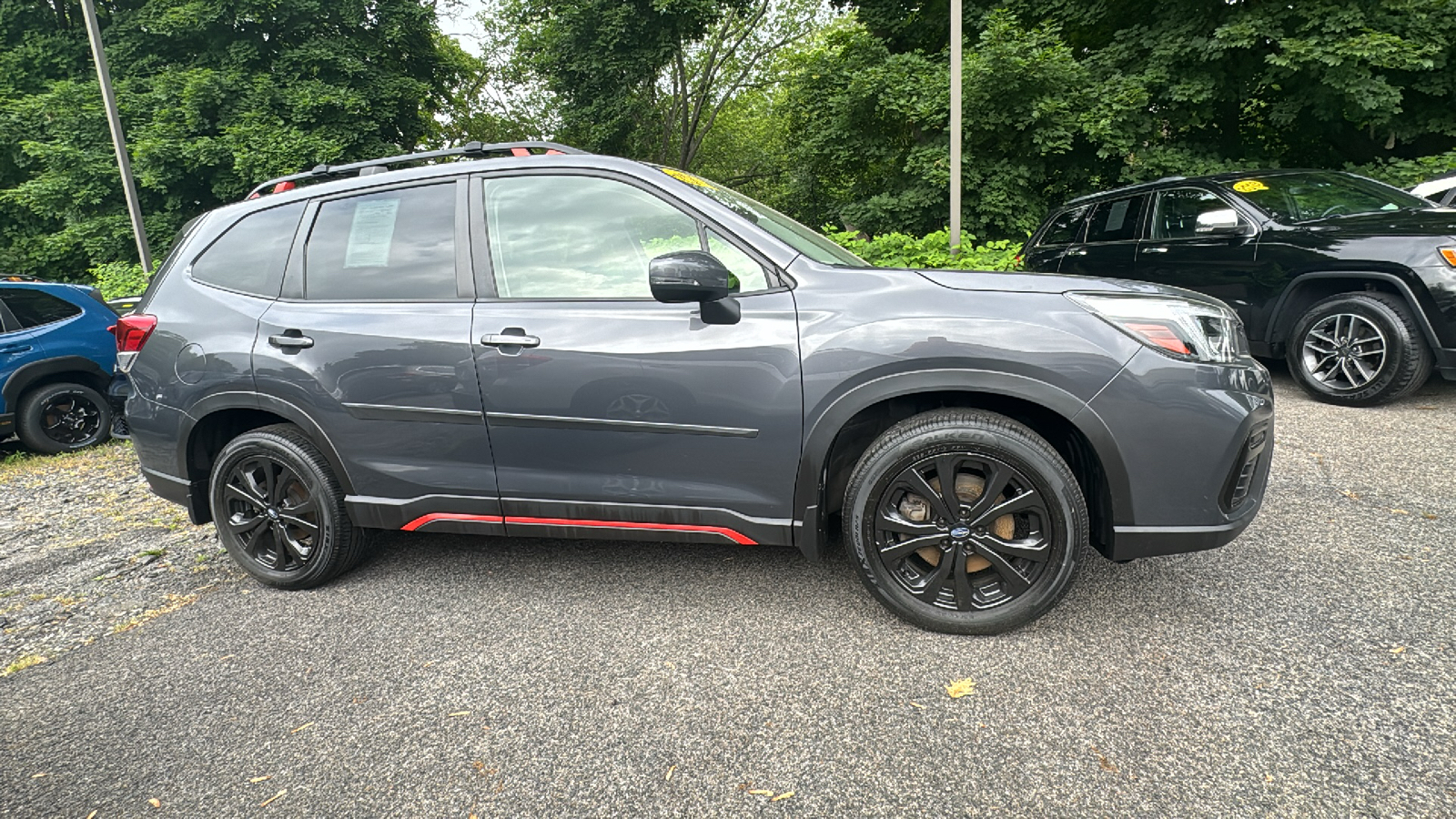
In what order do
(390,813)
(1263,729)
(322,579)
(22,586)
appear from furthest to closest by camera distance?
(22,586) → (322,579) → (1263,729) → (390,813)

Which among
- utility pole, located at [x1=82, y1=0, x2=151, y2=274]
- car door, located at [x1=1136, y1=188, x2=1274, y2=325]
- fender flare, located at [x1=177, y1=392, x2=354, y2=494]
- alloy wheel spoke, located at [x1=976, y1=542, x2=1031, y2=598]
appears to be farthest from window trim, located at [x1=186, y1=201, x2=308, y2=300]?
utility pole, located at [x1=82, y1=0, x2=151, y2=274]

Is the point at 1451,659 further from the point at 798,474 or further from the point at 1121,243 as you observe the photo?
the point at 1121,243

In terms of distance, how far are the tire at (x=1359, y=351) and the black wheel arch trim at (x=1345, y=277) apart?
8 centimetres

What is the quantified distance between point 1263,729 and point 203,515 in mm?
4139

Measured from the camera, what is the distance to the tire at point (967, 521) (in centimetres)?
247

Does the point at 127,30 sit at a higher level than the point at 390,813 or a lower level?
higher

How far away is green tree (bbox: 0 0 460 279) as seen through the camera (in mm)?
17031

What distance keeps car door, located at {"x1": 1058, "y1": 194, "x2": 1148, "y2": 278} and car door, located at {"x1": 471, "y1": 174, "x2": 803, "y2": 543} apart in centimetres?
528

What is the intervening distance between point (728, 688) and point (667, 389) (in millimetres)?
→ 1024

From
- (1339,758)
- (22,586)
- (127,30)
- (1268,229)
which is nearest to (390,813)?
(1339,758)

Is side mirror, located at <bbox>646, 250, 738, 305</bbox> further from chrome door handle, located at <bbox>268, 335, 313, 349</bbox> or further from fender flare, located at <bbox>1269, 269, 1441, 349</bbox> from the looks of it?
fender flare, located at <bbox>1269, 269, 1441, 349</bbox>

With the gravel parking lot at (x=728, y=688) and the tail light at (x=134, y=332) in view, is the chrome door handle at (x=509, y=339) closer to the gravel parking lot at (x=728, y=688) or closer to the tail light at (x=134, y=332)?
the gravel parking lot at (x=728, y=688)

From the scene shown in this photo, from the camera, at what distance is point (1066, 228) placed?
7.68 meters

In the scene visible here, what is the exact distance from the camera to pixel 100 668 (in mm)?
2793
